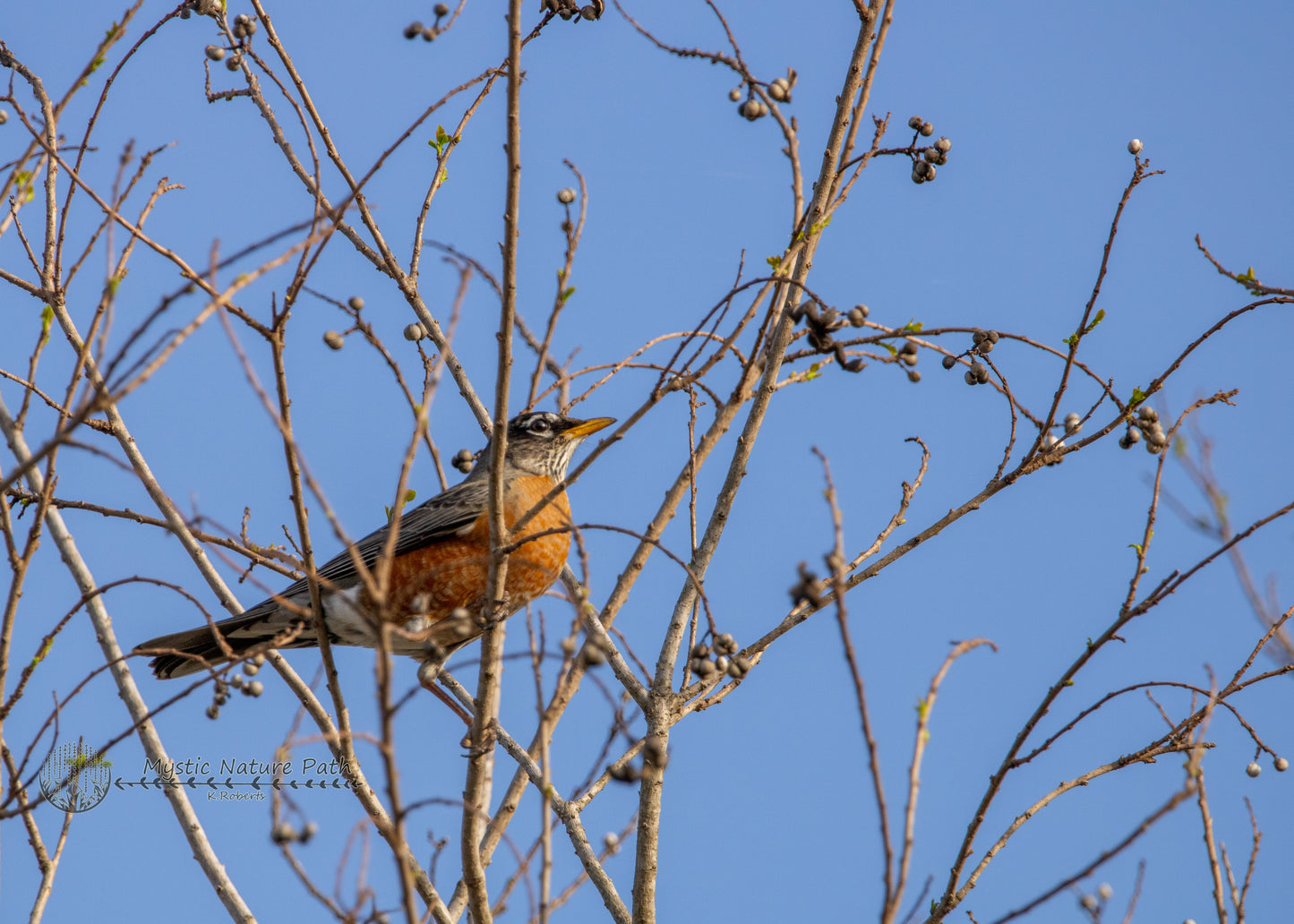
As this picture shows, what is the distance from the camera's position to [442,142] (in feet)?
15.9

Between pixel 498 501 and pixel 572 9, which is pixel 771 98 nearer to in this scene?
pixel 572 9

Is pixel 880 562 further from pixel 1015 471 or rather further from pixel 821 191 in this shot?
pixel 821 191

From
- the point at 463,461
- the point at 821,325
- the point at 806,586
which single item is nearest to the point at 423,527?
the point at 463,461

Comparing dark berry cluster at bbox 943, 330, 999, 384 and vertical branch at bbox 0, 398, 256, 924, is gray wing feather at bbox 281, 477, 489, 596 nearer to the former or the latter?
vertical branch at bbox 0, 398, 256, 924

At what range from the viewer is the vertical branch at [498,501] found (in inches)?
111

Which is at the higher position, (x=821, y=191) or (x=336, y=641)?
(x=821, y=191)

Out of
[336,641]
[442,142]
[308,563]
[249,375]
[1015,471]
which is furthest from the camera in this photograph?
[336,641]

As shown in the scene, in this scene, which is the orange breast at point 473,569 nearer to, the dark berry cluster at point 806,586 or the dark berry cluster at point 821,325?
the dark berry cluster at point 821,325

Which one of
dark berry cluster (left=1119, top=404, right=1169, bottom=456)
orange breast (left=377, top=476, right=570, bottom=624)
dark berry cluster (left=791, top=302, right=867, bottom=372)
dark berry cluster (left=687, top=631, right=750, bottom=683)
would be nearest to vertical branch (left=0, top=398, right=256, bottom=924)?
orange breast (left=377, top=476, right=570, bottom=624)

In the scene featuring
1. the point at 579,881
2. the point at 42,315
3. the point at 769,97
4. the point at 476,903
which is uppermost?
the point at 769,97

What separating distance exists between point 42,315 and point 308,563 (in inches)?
43.6

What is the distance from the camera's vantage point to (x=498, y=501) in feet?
10.2

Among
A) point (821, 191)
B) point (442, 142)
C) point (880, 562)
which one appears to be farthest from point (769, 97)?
point (880, 562)

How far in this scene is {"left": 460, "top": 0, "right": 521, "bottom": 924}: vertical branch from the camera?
2809mm
